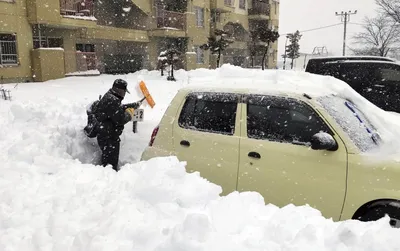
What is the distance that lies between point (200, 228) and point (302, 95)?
73.0 inches

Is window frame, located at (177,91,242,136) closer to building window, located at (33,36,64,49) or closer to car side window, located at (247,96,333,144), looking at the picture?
car side window, located at (247,96,333,144)

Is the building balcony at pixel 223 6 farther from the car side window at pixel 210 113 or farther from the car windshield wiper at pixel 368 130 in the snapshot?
the car windshield wiper at pixel 368 130

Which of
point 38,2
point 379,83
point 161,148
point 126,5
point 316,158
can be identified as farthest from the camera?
point 126,5

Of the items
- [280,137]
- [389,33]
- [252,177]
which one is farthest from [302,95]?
[389,33]

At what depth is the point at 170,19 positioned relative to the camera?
27.7 meters

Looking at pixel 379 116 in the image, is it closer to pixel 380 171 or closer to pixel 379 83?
pixel 380 171

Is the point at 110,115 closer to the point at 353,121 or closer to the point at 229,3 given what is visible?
the point at 353,121

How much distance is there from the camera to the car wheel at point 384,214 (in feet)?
11.0

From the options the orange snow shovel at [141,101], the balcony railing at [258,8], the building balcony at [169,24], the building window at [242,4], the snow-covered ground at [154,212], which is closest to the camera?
the snow-covered ground at [154,212]

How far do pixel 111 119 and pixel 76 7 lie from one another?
17.3 meters

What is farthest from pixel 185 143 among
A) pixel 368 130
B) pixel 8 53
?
pixel 8 53

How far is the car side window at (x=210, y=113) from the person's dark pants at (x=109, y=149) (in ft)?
5.64

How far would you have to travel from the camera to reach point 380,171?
3.39m

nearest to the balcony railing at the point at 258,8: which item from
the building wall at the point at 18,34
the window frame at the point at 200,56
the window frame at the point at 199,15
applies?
the window frame at the point at 199,15
